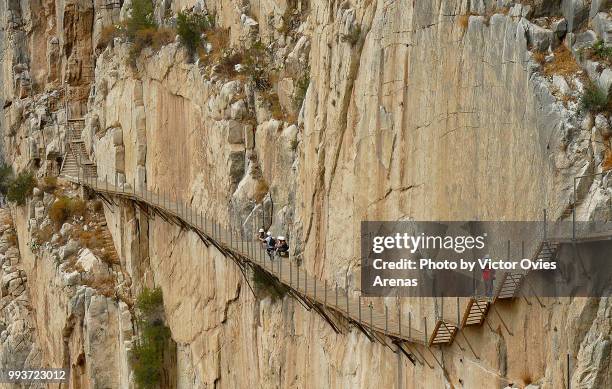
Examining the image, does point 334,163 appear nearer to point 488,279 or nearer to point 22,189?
point 488,279

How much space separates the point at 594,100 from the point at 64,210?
3624cm

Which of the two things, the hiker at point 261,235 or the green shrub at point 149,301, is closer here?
the hiker at point 261,235

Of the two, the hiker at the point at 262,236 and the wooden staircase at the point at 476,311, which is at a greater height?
the hiker at the point at 262,236

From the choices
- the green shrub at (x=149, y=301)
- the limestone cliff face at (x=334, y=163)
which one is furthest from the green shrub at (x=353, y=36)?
the green shrub at (x=149, y=301)

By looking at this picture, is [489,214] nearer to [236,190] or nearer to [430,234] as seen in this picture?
[430,234]

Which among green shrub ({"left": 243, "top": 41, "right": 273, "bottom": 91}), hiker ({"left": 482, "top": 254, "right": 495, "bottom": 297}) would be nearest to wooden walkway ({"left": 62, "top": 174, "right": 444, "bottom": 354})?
hiker ({"left": 482, "top": 254, "right": 495, "bottom": 297})

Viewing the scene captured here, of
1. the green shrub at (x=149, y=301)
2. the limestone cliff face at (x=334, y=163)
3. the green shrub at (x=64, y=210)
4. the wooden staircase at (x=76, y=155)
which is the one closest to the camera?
the limestone cliff face at (x=334, y=163)

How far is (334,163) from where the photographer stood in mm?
24609

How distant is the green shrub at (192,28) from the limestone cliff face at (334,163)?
0.64 m

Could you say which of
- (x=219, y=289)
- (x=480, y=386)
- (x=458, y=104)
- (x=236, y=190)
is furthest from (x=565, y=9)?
(x=219, y=289)

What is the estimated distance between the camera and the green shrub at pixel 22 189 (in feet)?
172

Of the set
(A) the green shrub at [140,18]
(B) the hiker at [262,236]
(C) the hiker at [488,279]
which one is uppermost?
(A) the green shrub at [140,18]

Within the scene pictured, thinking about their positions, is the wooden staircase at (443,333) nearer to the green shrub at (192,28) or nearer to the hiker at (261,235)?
the hiker at (261,235)

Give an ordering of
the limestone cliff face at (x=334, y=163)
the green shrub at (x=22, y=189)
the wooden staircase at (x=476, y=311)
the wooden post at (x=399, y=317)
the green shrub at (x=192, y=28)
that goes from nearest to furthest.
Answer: the limestone cliff face at (x=334, y=163) → the wooden staircase at (x=476, y=311) → the wooden post at (x=399, y=317) → the green shrub at (x=192, y=28) → the green shrub at (x=22, y=189)
